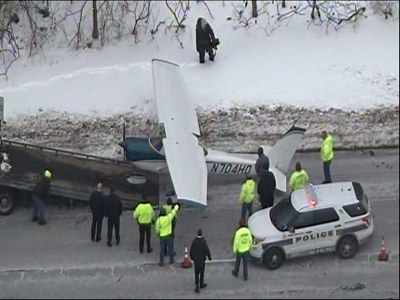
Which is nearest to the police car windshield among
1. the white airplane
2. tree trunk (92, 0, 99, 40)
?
the white airplane

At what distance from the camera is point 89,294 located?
1647cm

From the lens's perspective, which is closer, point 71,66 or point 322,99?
point 322,99

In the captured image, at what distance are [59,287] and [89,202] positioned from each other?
2856 mm

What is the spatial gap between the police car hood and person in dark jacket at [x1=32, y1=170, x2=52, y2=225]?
4640 millimetres

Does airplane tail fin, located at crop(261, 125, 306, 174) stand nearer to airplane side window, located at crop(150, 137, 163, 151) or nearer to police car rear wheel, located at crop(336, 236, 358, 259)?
airplane side window, located at crop(150, 137, 163, 151)

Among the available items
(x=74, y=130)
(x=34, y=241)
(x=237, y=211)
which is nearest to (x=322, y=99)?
(x=237, y=211)

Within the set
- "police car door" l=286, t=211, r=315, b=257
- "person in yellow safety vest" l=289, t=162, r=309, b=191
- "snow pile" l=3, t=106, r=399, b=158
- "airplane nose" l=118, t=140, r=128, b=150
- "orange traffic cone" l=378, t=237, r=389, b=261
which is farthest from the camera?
"snow pile" l=3, t=106, r=399, b=158

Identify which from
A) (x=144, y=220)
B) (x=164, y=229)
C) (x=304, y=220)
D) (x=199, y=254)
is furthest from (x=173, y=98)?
(x=199, y=254)

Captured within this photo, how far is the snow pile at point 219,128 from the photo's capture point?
71.4 feet

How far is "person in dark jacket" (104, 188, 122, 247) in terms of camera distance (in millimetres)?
17844

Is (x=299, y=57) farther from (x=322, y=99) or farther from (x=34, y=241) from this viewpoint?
(x=34, y=241)

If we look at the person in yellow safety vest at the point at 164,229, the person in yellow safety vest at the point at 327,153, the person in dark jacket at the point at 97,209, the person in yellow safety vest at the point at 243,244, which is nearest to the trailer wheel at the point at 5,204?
the person in dark jacket at the point at 97,209

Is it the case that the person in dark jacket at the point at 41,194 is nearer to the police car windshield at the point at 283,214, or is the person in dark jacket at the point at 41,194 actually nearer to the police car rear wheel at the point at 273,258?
the police car windshield at the point at 283,214

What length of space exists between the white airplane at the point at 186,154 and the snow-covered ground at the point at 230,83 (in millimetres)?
1603
